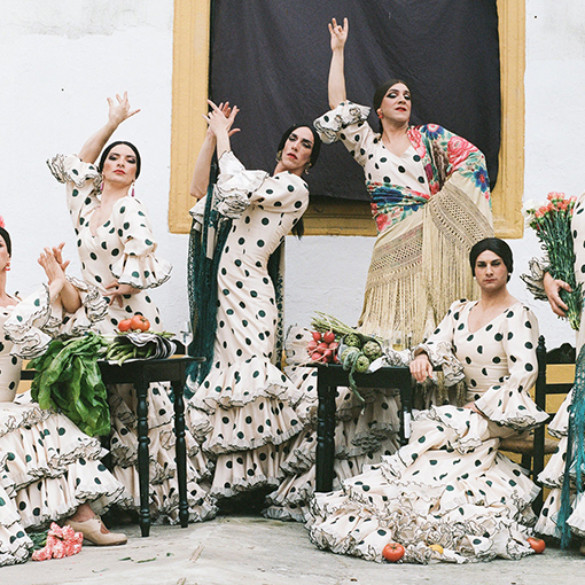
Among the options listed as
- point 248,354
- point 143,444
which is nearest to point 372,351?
point 248,354

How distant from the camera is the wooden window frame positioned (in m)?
7.56

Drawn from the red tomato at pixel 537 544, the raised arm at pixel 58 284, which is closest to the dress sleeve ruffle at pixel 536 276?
the red tomato at pixel 537 544

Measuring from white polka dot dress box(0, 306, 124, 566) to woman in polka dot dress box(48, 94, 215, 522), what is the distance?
472 mm

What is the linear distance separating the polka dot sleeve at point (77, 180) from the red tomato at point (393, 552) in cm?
264

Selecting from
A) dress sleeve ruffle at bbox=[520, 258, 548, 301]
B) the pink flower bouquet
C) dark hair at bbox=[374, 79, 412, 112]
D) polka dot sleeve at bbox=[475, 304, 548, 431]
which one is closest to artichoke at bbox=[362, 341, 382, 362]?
polka dot sleeve at bbox=[475, 304, 548, 431]

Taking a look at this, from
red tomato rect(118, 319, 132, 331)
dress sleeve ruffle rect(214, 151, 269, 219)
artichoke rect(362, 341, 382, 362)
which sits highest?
dress sleeve ruffle rect(214, 151, 269, 219)

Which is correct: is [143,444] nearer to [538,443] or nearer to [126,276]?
[126,276]

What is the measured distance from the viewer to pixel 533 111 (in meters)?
7.81

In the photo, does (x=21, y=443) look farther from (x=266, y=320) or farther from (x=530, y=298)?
(x=530, y=298)

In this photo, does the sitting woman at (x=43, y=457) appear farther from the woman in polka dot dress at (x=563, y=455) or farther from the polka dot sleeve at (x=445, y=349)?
the woman in polka dot dress at (x=563, y=455)

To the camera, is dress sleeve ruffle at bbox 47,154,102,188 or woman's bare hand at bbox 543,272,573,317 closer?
woman's bare hand at bbox 543,272,573,317

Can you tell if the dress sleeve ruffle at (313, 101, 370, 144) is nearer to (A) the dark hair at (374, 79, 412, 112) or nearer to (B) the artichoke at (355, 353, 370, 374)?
(A) the dark hair at (374, 79, 412, 112)

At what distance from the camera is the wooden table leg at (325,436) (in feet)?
19.3

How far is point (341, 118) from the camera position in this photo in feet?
21.5
